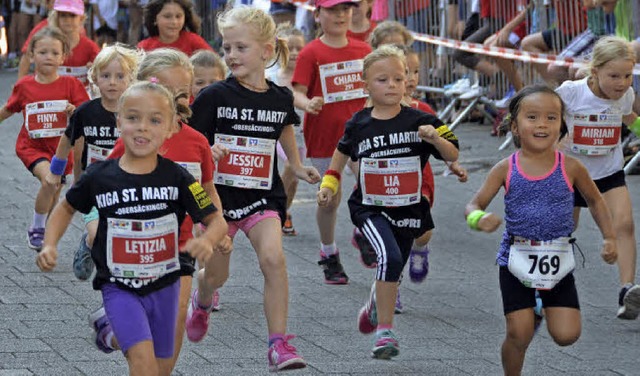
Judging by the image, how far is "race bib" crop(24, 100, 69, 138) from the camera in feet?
33.7

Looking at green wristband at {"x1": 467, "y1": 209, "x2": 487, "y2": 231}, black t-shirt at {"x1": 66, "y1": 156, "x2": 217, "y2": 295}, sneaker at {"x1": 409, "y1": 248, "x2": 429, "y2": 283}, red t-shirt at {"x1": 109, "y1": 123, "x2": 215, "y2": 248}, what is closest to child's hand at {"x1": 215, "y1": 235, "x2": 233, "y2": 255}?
black t-shirt at {"x1": 66, "y1": 156, "x2": 217, "y2": 295}

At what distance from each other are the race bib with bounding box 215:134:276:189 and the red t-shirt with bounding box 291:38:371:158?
2.20m

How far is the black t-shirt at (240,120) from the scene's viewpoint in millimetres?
7566

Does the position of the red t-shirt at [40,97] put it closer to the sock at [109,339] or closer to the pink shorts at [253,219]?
the pink shorts at [253,219]

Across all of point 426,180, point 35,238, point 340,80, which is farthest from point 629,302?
point 35,238

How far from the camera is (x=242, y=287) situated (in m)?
9.16

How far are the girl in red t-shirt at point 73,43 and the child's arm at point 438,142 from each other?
4.98 metres

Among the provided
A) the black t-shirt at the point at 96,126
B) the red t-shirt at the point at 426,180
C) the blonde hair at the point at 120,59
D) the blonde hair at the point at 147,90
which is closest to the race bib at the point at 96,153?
the black t-shirt at the point at 96,126

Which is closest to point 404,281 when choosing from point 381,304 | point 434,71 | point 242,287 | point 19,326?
point 242,287

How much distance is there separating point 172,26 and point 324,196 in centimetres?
401

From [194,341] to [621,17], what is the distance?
6169 mm

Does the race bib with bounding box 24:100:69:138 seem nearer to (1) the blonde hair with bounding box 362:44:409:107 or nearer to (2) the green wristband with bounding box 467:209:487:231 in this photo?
(1) the blonde hair with bounding box 362:44:409:107

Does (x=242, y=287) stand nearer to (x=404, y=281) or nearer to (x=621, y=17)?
(x=404, y=281)

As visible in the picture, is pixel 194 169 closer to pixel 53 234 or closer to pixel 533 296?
pixel 53 234
